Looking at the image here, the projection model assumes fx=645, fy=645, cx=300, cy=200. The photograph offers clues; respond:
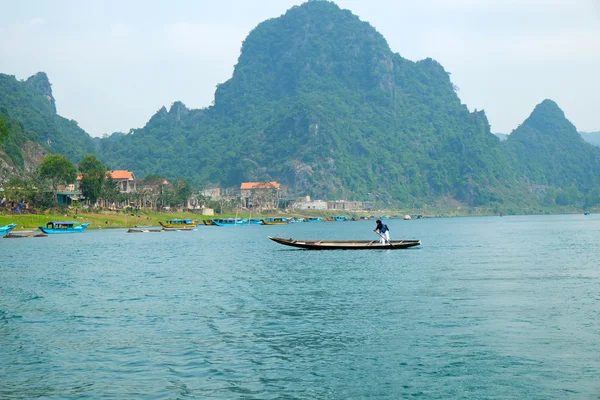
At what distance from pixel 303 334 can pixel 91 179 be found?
462 feet

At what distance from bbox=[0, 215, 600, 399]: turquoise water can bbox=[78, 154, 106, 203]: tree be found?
344 feet

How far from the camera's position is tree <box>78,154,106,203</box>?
6314 inches

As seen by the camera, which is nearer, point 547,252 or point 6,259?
point 6,259

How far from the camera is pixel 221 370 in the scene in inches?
933

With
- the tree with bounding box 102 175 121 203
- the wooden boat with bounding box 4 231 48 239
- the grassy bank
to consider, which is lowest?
the wooden boat with bounding box 4 231 48 239

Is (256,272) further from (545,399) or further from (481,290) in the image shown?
(545,399)

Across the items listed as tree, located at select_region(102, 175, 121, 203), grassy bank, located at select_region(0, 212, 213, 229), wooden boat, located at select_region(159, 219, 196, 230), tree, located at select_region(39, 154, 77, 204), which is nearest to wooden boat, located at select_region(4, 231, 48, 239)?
grassy bank, located at select_region(0, 212, 213, 229)

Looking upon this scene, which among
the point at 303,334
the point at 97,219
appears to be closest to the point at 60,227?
the point at 97,219

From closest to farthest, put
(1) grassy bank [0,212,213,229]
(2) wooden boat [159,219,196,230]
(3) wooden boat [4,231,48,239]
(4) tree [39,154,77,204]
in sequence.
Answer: (3) wooden boat [4,231,48,239] → (1) grassy bank [0,212,213,229] → (4) tree [39,154,77,204] → (2) wooden boat [159,219,196,230]

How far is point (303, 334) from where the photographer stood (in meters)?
29.7

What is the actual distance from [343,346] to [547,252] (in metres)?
59.0

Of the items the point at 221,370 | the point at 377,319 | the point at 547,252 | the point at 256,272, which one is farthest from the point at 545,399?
the point at 547,252

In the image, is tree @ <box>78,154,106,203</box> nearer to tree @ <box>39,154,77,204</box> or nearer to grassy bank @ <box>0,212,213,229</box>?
grassy bank @ <box>0,212,213,229</box>

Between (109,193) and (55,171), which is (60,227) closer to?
(55,171)
